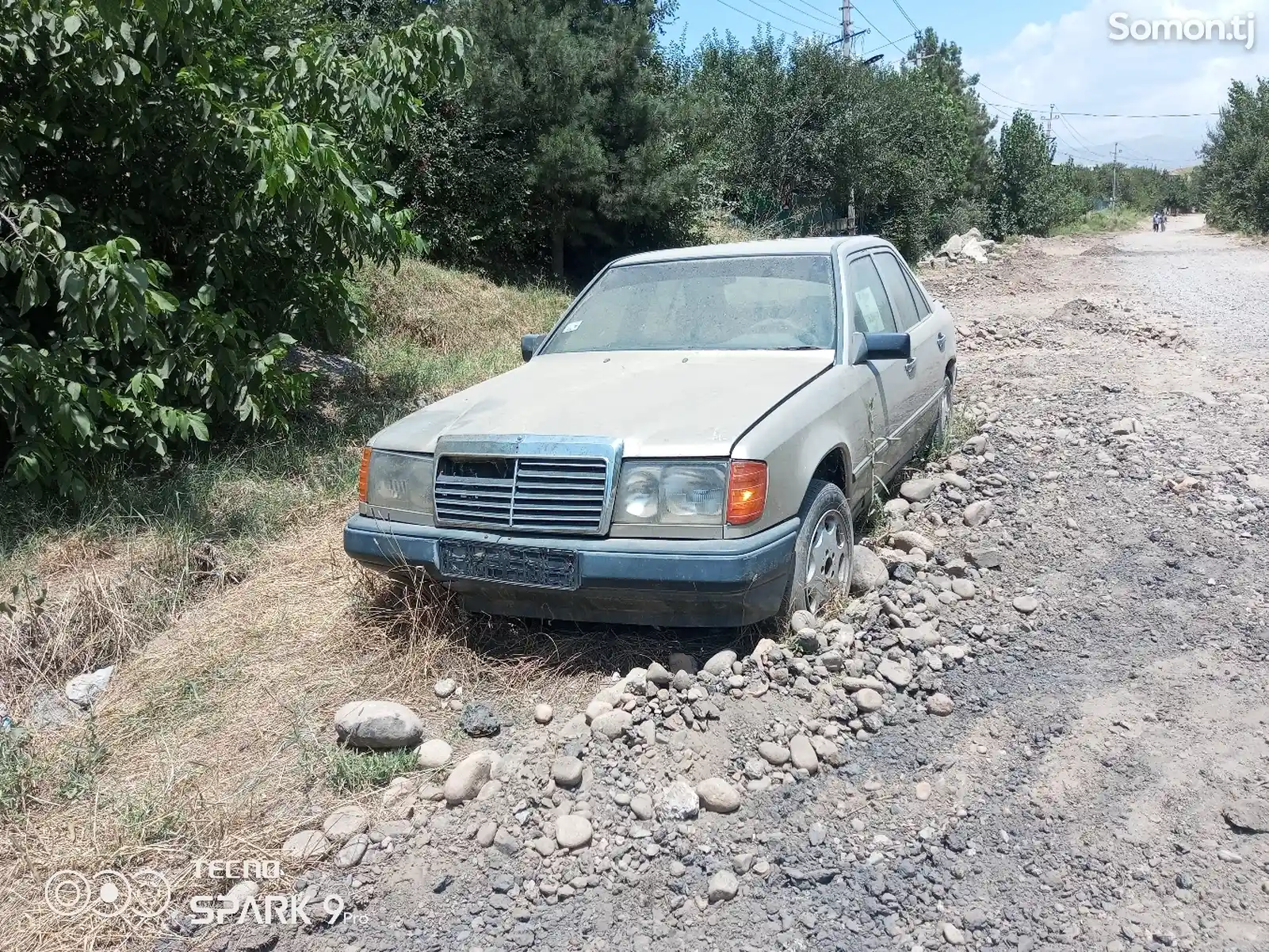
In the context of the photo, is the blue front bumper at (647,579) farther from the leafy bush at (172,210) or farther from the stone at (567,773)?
the leafy bush at (172,210)

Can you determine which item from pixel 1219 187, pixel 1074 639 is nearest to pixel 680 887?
pixel 1074 639

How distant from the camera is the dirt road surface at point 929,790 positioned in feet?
8.28

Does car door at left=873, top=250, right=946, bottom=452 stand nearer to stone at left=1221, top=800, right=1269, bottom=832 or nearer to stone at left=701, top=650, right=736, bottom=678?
stone at left=701, top=650, right=736, bottom=678

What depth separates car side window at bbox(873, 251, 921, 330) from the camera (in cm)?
548

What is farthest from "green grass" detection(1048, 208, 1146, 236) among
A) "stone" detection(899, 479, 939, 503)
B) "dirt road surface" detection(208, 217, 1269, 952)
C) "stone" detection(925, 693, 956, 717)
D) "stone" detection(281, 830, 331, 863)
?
"stone" detection(281, 830, 331, 863)

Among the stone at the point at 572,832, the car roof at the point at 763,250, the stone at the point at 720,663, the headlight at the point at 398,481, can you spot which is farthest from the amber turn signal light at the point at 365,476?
the car roof at the point at 763,250

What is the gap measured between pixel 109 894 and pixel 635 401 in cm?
236

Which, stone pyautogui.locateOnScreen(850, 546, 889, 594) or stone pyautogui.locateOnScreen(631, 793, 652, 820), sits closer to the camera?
stone pyautogui.locateOnScreen(631, 793, 652, 820)

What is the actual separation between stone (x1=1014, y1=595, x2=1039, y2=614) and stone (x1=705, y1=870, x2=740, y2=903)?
6.63 feet

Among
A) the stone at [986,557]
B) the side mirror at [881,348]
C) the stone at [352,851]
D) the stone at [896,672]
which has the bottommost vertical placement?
the stone at [352,851]

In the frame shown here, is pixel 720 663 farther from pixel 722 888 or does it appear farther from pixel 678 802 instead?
pixel 722 888

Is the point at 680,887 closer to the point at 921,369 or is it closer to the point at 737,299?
the point at 737,299

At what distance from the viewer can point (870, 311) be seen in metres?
4.94

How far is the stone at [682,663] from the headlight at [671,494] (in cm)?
58
